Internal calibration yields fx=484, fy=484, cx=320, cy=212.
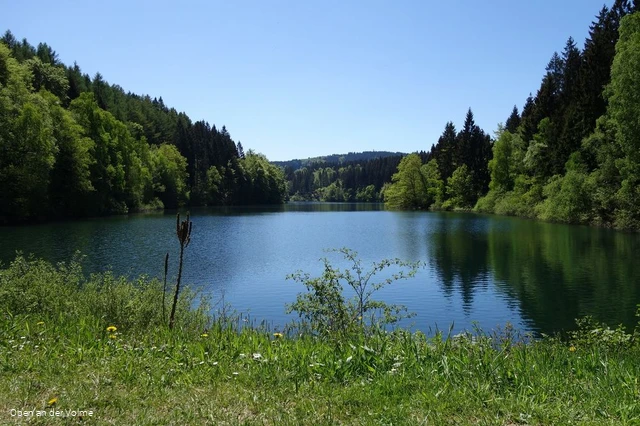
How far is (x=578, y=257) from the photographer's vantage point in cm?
2697

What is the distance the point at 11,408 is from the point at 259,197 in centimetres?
13299

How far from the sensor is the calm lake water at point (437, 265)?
54.1ft

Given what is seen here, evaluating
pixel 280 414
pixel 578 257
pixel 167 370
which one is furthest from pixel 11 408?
pixel 578 257

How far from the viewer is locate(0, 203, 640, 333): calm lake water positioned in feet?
54.1

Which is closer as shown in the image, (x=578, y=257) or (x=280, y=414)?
(x=280, y=414)

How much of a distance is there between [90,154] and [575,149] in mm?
57187

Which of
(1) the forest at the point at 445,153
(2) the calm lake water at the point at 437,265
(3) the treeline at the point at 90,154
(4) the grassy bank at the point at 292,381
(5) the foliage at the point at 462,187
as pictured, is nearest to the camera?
(4) the grassy bank at the point at 292,381

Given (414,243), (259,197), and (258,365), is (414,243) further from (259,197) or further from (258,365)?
(259,197)

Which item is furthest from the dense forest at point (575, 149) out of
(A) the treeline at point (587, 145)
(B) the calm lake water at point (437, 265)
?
(B) the calm lake water at point (437, 265)

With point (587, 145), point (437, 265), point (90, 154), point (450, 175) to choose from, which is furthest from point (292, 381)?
point (450, 175)

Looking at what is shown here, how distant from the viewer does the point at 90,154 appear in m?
60.8

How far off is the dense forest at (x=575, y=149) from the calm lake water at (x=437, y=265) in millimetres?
4740

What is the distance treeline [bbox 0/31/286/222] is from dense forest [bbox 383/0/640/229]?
5030 centimetres

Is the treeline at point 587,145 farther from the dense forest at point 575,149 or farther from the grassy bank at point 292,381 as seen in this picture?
the grassy bank at point 292,381
